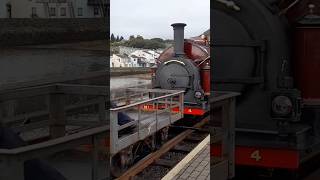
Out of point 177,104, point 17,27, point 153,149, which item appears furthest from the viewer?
point 153,149

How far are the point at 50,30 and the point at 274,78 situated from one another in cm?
98

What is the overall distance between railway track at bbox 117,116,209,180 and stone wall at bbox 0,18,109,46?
252 centimetres

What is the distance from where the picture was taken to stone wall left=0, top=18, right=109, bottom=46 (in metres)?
0.98

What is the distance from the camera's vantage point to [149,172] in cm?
438

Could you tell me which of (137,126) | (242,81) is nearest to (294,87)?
(242,81)

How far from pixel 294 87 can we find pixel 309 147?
0.28 m

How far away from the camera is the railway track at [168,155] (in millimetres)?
4033

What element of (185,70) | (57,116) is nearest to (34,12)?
(57,116)

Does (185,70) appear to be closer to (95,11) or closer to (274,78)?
(274,78)

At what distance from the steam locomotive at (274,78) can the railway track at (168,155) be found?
194cm

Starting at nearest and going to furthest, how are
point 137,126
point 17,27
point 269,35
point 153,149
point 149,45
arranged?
point 17,27 → point 269,35 → point 149,45 → point 137,126 → point 153,149

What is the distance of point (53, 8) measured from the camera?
3.56 ft

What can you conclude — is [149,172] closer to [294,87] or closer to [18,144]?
[294,87]

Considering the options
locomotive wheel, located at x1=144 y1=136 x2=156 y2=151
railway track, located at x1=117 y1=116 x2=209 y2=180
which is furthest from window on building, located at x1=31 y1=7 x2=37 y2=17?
locomotive wheel, located at x1=144 y1=136 x2=156 y2=151
